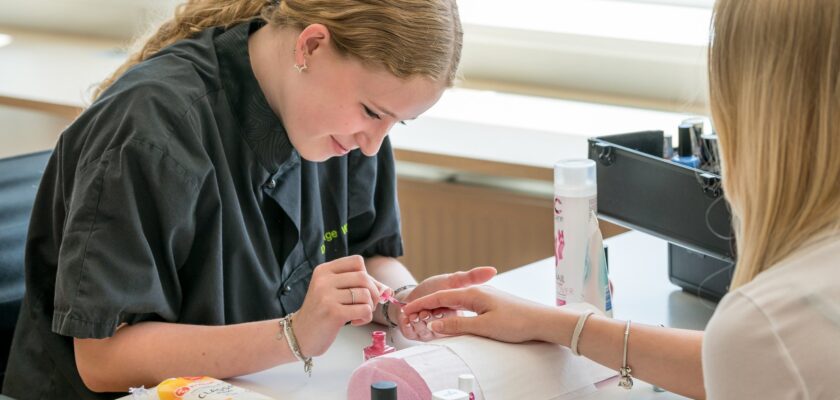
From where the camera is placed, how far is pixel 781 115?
1001 millimetres

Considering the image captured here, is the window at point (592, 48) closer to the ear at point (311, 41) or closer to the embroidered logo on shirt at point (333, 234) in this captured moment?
the embroidered logo on shirt at point (333, 234)

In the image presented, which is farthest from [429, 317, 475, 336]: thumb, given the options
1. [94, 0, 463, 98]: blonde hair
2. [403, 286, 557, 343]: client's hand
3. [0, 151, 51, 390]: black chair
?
[0, 151, 51, 390]: black chair

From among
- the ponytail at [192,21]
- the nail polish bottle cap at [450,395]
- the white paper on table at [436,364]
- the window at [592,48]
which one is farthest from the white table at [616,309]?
the window at [592,48]

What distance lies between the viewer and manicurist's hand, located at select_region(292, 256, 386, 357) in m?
1.40

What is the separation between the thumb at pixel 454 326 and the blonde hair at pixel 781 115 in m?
0.44

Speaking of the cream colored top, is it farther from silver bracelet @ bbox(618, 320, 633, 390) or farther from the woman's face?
the woman's face

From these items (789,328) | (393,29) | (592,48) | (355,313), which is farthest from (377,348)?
(592,48)

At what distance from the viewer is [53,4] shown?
365 cm

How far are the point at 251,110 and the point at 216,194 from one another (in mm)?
157

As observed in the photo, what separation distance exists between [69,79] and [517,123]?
1362 millimetres

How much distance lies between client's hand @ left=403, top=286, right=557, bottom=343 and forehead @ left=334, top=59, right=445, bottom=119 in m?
0.26

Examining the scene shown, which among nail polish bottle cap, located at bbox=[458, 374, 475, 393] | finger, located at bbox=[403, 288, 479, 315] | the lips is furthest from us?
the lips

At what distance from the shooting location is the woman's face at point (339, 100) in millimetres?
1504

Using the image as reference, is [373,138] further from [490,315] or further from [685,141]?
[685,141]
